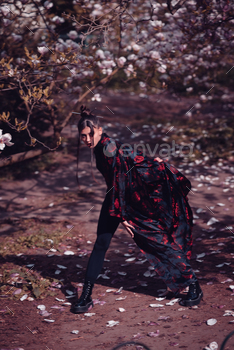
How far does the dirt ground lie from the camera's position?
2832 mm

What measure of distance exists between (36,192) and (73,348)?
4.59 metres

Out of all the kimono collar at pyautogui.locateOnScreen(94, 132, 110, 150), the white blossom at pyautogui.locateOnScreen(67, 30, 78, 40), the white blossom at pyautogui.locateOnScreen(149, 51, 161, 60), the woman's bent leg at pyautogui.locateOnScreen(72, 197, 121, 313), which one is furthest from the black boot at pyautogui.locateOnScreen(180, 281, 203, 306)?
the white blossom at pyautogui.locateOnScreen(67, 30, 78, 40)

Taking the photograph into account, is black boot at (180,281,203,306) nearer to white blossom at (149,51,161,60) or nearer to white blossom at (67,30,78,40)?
white blossom at (149,51,161,60)

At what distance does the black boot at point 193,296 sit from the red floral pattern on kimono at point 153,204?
0.20 ft

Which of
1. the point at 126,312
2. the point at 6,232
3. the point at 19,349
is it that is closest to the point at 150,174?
the point at 126,312

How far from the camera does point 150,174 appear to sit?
126 inches

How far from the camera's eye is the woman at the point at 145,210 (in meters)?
3.05

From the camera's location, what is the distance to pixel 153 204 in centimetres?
323

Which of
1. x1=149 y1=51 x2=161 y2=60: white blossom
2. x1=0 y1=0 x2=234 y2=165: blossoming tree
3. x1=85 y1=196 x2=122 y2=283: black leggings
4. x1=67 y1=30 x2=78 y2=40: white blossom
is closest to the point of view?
x1=85 y1=196 x2=122 y2=283: black leggings

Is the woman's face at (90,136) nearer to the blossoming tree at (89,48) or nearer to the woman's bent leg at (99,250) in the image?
the woman's bent leg at (99,250)

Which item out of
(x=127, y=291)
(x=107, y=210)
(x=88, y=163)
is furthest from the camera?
(x=88, y=163)

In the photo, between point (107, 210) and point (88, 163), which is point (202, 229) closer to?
point (107, 210)

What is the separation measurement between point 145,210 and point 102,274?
4.12 feet

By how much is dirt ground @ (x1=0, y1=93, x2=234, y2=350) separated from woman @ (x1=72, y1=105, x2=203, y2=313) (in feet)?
0.79
